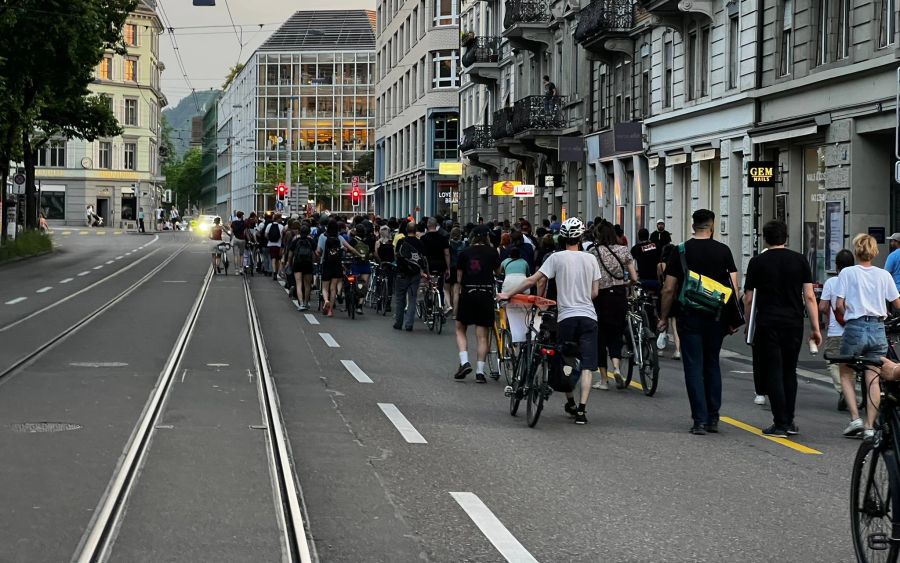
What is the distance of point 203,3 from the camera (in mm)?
34375

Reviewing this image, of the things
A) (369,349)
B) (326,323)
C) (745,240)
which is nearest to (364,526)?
(369,349)

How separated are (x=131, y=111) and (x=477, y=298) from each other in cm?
10681

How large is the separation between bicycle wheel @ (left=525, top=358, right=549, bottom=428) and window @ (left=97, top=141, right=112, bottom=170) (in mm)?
105617

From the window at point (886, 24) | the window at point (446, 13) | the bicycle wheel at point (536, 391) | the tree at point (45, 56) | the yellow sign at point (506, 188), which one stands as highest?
the window at point (446, 13)

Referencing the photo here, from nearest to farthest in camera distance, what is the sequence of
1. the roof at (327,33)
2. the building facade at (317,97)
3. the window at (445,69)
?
the window at (445,69) → the building facade at (317,97) → the roof at (327,33)

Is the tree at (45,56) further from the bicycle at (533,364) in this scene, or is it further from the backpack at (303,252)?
the bicycle at (533,364)

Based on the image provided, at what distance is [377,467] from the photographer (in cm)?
901

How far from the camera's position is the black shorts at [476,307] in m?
14.6

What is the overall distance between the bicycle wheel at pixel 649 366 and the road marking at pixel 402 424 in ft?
9.49

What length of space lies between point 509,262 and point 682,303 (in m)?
2.77

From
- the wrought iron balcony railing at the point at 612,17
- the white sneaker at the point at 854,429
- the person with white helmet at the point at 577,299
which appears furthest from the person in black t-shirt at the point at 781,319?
the wrought iron balcony railing at the point at 612,17

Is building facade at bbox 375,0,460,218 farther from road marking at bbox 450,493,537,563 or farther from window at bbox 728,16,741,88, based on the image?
road marking at bbox 450,493,537,563

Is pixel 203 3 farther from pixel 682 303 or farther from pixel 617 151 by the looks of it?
pixel 682 303

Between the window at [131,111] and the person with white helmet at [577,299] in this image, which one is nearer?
the person with white helmet at [577,299]
